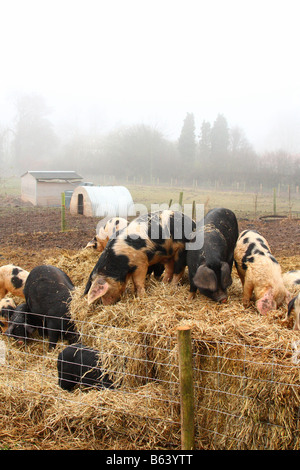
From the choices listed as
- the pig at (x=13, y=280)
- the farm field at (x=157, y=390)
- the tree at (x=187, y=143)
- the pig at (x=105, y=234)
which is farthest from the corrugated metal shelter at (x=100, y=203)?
the tree at (x=187, y=143)

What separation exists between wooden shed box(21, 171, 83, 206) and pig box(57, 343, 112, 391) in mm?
22839

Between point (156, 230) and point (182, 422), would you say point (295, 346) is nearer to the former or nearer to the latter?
point (182, 422)

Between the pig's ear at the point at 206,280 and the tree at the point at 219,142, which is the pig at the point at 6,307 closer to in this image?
the pig's ear at the point at 206,280

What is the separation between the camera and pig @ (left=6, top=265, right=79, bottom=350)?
603cm

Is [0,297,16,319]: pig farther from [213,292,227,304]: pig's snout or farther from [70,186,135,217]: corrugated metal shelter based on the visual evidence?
[70,186,135,217]: corrugated metal shelter

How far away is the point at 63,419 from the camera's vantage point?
13.8ft

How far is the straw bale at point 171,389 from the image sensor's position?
3.67 m

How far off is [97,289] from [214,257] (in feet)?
5.06

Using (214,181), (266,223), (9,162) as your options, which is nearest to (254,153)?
(214,181)

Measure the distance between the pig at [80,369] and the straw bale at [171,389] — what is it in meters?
0.11

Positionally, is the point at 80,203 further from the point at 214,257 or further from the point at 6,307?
the point at 214,257

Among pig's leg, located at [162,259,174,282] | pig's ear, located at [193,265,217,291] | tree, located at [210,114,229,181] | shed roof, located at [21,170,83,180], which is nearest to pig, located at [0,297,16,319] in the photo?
pig's leg, located at [162,259,174,282]

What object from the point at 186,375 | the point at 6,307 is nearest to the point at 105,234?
the point at 6,307

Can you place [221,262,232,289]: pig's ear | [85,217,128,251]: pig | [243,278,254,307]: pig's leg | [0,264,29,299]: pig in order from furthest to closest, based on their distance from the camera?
[85,217,128,251]: pig
[0,264,29,299]: pig
[243,278,254,307]: pig's leg
[221,262,232,289]: pig's ear
